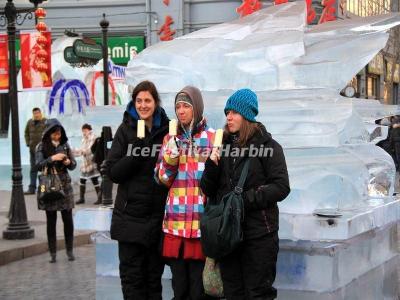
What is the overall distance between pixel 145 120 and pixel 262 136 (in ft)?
3.11

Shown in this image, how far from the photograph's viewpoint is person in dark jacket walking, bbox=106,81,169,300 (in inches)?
186

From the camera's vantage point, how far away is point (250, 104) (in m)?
4.27

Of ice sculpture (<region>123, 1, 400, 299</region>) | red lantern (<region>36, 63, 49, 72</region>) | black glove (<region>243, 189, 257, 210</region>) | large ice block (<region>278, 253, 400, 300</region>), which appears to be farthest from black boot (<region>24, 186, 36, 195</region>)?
black glove (<region>243, 189, 257, 210</region>)

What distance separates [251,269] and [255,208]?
14.7 inches

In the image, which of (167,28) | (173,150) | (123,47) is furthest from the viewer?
(123,47)

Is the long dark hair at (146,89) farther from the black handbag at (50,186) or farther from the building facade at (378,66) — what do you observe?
the building facade at (378,66)

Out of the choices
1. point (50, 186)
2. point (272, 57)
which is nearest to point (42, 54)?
point (50, 186)

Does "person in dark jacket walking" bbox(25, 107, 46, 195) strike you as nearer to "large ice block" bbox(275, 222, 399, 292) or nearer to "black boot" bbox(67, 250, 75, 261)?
"black boot" bbox(67, 250, 75, 261)

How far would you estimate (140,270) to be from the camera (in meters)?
4.86

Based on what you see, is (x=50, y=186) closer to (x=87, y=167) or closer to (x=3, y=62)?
(x=3, y=62)

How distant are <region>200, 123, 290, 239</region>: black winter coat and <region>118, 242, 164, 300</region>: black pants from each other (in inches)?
31.0

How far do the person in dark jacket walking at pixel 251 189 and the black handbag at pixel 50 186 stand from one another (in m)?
3.99

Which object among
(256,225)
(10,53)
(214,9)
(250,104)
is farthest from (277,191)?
(214,9)

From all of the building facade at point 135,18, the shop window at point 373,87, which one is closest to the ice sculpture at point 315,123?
the building facade at point 135,18
